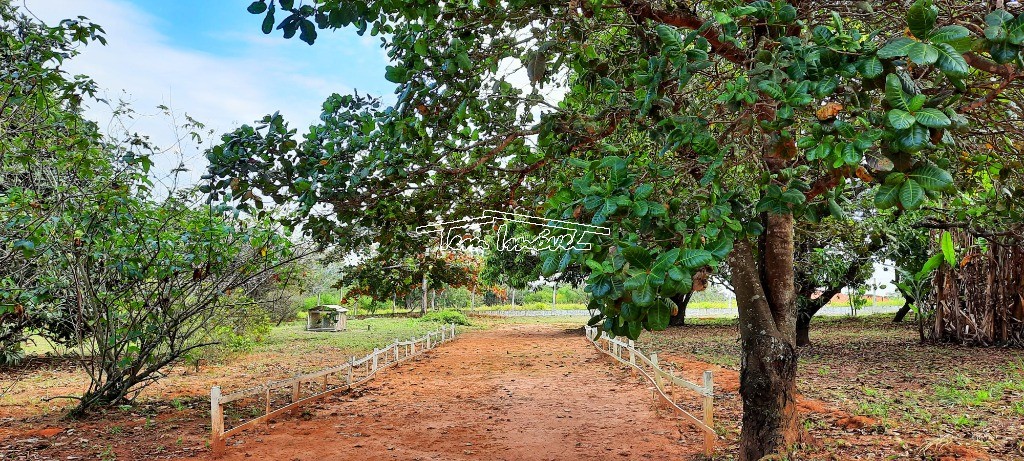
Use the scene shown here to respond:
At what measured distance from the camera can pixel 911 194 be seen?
2.51m

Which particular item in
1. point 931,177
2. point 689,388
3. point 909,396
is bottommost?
point 909,396

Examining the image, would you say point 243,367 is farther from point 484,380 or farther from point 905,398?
point 905,398

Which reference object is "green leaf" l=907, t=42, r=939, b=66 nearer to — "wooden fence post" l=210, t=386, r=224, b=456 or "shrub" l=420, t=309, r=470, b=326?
"wooden fence post" l=210, t=386, r=224, b=456

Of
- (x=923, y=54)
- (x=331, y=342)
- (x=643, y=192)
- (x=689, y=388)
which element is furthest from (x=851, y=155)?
(x=331, y=342)

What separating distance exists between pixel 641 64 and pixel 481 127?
219 centimetres

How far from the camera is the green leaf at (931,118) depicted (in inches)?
95.5

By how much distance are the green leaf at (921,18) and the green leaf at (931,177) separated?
20.7 inches

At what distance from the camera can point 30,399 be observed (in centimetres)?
1042

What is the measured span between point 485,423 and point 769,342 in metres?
4.28

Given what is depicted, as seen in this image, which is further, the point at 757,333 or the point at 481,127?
the point at 481,127

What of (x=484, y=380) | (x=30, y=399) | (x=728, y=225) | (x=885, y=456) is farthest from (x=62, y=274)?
(x=885, y=456)

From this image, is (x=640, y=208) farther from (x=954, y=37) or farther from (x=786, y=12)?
(x=954, y=37)

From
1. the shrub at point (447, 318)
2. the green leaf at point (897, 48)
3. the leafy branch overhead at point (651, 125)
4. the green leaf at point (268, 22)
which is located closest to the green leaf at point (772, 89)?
the leafy branch overhead at point (651, 125)

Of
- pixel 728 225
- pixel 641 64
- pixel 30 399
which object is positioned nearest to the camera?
pixel 728 225
